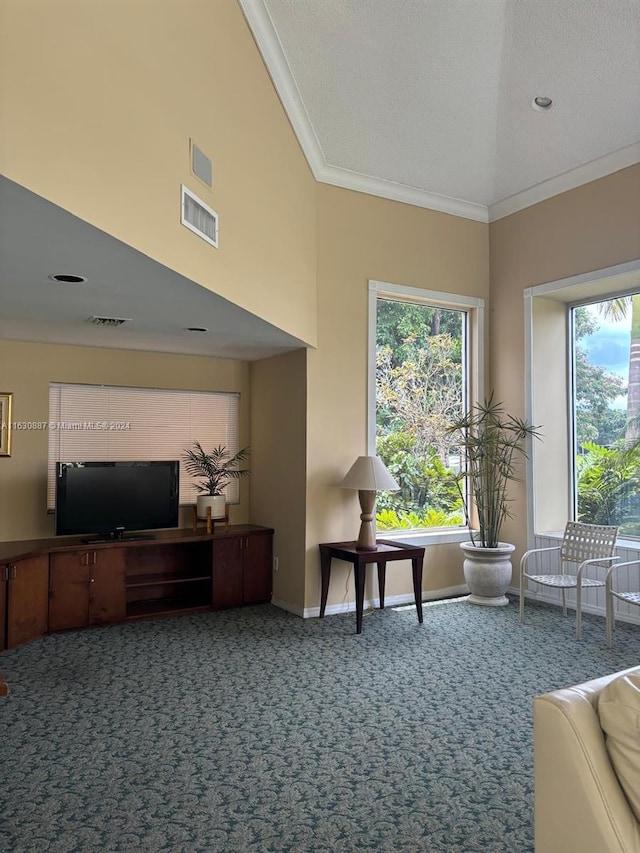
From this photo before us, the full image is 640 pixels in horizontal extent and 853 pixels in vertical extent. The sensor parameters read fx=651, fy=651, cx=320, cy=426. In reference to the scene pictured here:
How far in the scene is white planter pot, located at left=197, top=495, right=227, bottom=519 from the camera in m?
5.88

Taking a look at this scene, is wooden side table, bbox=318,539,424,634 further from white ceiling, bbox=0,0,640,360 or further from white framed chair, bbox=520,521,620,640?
white ceiling, bbox=0,0,640,360

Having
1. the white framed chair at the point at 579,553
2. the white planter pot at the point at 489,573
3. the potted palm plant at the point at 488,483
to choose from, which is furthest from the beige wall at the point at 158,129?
the white framed chair at the point at 579,553

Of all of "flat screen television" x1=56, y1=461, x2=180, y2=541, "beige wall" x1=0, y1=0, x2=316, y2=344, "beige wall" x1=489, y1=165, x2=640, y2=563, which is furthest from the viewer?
"beige wall" x1=489, y1=165, x2=640, y2=563

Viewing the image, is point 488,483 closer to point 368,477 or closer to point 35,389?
point 368,477

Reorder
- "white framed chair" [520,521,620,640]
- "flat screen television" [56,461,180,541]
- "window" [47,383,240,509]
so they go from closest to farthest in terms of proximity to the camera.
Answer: "white framed chair" [520,521,620,640], "flat screen television" [56,461,180,541], "window" [47,383,240,509]

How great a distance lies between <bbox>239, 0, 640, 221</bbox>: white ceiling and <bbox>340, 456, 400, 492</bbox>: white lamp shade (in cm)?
251

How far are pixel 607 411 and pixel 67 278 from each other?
15.5ft

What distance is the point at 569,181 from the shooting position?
586cm

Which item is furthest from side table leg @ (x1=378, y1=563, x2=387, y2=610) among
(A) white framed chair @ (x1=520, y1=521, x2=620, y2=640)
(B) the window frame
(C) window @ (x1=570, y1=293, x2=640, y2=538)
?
(C) window @ (x1=570, y1=293, x2=640, y2=538)

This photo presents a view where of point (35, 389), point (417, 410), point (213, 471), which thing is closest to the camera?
point (35, 389)

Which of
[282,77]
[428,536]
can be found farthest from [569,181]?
[428,536]

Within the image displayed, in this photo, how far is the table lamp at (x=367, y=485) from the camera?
17.3 feet

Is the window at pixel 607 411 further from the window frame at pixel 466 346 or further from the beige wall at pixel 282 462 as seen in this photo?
the beige wall at pixel 282 462

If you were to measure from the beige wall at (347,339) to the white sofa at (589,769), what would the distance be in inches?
158
